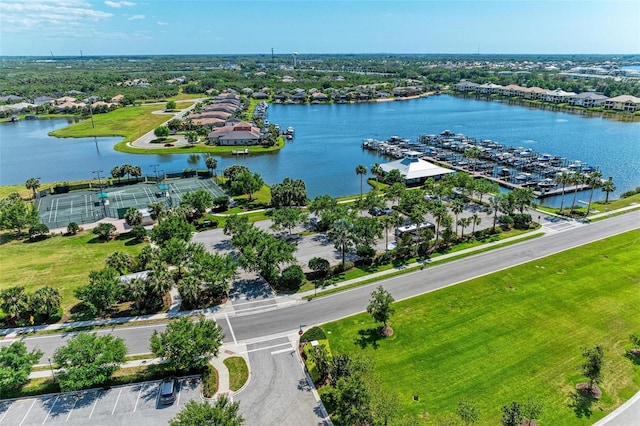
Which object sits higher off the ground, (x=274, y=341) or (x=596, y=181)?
(x=596, y=181)

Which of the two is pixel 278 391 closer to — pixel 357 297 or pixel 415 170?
pixel 357 297

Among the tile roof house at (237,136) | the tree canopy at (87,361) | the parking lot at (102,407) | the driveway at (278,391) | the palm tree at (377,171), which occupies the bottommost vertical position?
the parking lot at (102,407)

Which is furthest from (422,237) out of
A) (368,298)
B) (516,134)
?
(516,134)

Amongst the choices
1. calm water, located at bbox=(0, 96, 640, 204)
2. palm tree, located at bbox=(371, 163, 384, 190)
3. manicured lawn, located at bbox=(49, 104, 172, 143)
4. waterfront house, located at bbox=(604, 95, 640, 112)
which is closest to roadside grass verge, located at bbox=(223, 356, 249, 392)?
calm water, located at bbox=(0, 96, 640, 204)

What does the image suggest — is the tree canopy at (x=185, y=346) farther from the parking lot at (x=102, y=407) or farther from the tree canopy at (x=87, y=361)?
the tree canopy at (x=87, y=361)

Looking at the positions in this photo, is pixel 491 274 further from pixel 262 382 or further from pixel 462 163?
pixel 462 163

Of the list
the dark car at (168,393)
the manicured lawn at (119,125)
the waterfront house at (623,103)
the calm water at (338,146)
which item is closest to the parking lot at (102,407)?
the dark car at (168,393)
